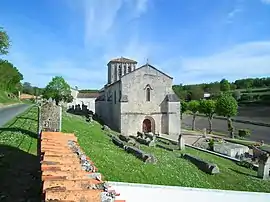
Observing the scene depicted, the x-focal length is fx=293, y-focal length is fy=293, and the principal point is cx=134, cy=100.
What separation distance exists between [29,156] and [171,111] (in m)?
30.1

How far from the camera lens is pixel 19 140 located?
12.0m

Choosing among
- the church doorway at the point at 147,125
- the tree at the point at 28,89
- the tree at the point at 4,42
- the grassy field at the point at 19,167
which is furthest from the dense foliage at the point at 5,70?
the tree at the point at 28,89

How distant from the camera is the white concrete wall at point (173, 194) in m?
9.58

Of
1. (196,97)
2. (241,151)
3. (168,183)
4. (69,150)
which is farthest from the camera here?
(196,97)

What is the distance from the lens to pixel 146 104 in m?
39.0

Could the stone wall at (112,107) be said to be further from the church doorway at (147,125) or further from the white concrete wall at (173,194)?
the white concrete wall at (173,194)

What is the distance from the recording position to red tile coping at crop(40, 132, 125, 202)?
3.27 metres

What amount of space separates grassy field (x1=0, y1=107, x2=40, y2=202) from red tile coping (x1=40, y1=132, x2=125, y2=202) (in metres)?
1.51

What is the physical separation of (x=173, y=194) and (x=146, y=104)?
28675mm

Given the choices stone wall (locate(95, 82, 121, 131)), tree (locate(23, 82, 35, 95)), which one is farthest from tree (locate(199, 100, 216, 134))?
tree (locate(23, 82, 35, 95))

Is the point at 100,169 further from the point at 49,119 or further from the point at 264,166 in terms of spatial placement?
the point at 264,166

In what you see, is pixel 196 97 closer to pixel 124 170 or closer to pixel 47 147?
pixel 124 170

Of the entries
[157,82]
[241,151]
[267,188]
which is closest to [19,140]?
[267,188]

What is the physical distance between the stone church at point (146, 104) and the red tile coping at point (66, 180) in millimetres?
32162
